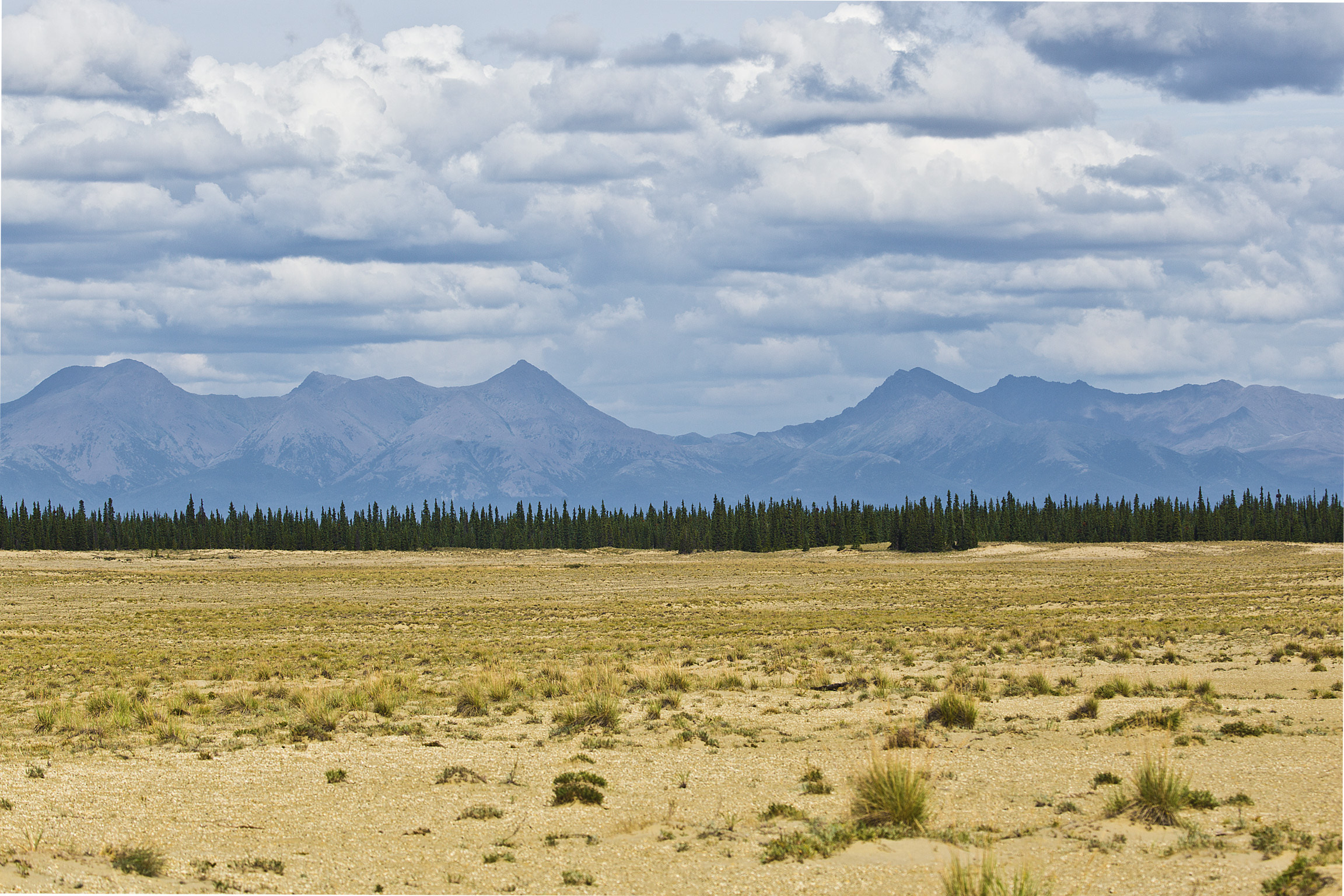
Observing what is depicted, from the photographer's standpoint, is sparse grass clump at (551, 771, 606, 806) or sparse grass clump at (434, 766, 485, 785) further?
sparse grass clump at (434, 766, 485, 785)

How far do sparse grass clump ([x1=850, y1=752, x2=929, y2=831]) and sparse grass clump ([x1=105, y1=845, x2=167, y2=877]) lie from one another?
8.18 m

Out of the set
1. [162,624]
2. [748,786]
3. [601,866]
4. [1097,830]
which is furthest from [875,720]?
[162,624]

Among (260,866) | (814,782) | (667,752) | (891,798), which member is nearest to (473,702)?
(667,752)

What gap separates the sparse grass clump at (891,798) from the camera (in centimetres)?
1509

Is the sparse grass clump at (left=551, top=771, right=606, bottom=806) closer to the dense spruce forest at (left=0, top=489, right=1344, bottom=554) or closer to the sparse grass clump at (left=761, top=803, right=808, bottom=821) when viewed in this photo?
the sparse grass clump at (left=761, top=803, right=808, bottom=821)

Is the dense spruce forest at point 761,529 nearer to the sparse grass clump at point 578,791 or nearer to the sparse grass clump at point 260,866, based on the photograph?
the sparse grass clump at point 578,791

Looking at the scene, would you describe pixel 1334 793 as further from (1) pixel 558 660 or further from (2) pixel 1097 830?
(1) pixel 558 660

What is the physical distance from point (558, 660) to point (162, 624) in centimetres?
2470

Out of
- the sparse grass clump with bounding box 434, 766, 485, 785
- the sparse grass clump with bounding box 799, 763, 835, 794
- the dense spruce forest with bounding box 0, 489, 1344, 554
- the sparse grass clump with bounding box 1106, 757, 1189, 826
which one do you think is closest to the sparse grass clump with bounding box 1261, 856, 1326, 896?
the sparse grass clump with bounding box 1106, 757, 1189, 826

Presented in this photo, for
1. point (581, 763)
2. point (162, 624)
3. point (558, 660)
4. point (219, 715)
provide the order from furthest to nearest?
1. point (162, 624)
2. point (558, 660)
3. point (219, 715)
4. point (581, 763)

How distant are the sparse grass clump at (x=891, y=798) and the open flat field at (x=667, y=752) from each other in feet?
0.26

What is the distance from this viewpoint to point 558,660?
34938mm

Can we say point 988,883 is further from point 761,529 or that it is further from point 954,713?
point 761,529

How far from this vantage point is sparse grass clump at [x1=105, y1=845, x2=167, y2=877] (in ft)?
43.8
